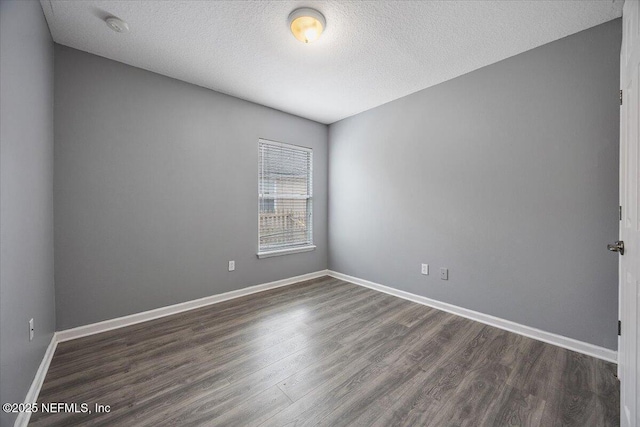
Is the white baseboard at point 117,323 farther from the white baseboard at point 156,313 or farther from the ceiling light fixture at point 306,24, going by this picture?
the ceiling light fixture at point 306,24

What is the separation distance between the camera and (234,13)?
1.82 meters

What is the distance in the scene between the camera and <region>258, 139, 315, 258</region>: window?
3549mm

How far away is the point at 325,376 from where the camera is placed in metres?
1.74

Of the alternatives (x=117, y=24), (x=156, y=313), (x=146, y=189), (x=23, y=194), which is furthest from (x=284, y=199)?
(x=23, y=194)

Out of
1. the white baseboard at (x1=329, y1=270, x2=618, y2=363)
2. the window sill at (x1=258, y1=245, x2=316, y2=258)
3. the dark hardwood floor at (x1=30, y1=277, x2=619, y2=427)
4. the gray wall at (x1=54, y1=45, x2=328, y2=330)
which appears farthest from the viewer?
the window sill at (x1=258, y1=245, x2=316, y2=258)

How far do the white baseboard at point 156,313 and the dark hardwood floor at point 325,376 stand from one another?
96 mm

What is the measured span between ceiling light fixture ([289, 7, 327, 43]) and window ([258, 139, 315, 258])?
1.75m

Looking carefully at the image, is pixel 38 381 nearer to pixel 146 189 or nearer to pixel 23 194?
pixel 23 194

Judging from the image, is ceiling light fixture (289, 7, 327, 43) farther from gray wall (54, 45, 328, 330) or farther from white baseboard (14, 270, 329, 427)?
white baseboard (14, 270, 329, 427)

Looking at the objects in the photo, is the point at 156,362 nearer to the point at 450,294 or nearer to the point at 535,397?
the point at 535,397

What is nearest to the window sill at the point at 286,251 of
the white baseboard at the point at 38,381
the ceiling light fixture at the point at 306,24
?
the white baseboard at the point at 38,381

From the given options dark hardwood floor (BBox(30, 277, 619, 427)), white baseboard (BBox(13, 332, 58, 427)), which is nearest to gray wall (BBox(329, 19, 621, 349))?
dark hardwood floor (BBox(30, 277, 619, 427))

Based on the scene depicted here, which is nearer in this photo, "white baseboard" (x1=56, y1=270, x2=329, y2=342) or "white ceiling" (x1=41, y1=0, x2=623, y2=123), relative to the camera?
"white ceiling" (x1=41, y1=0, x2=623, y2=123)

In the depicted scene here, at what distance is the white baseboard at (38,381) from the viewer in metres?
1.32
